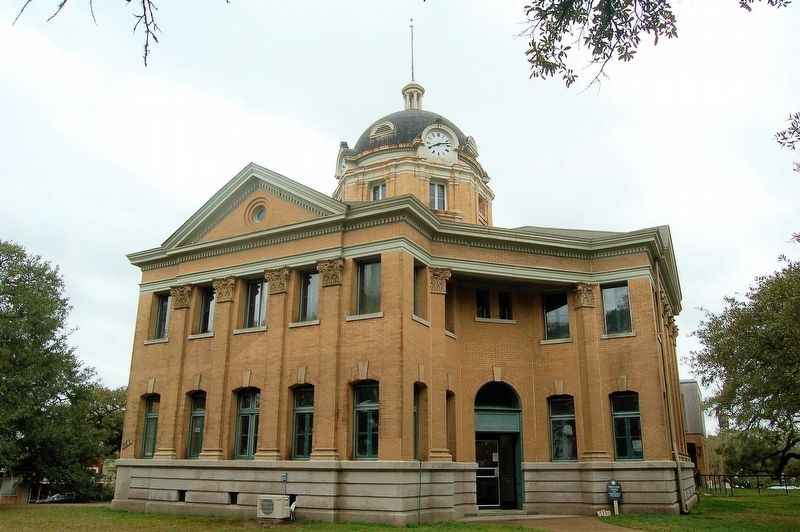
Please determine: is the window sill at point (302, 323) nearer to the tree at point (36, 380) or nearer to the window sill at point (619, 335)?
the window sill at point (619, 335)

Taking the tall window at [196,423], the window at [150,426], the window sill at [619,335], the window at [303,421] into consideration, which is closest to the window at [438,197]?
the window sill at [619,335]

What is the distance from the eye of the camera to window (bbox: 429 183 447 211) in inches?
1267

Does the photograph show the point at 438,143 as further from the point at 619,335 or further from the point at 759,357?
the point at 759,357

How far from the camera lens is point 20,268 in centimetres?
2833

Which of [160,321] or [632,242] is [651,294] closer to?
[632,242]

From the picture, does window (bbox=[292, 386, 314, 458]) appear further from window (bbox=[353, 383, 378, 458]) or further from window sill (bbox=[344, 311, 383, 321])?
window sill (bbox=[344, 311, 383, 321])

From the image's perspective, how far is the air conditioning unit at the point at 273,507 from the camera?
18234mm

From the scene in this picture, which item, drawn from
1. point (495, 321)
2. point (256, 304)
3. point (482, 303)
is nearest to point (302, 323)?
point (256, 304)

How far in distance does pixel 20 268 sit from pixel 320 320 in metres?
15.8

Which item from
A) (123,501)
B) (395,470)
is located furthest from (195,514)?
(395,470)

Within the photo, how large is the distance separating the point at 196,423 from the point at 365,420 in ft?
22.9

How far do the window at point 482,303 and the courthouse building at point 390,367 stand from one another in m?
0.07

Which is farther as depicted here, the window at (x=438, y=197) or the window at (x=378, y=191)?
the window at (x=378, y=191)

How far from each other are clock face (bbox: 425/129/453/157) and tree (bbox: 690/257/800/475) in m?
14.4
